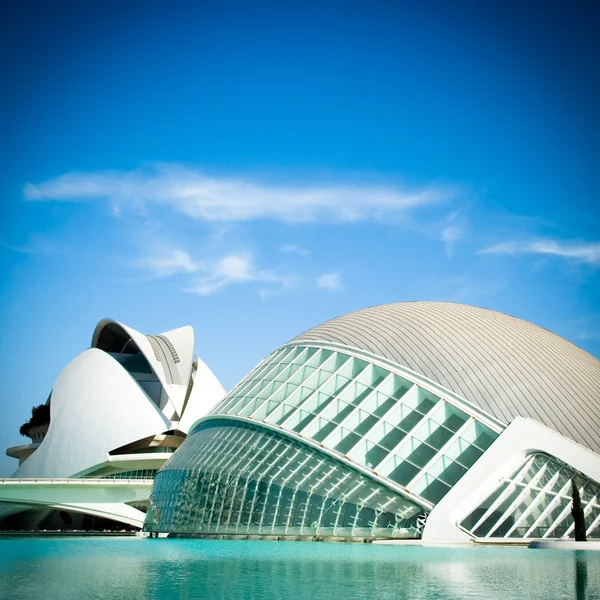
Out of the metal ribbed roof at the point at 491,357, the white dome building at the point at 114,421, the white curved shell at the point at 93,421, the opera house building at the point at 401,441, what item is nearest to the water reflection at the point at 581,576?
the opera house building at the point at 401,441

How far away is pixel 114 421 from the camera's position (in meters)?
57.3

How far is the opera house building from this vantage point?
20219mm

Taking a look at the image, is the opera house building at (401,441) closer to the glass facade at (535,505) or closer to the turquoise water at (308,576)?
the glass facade at (535,505)

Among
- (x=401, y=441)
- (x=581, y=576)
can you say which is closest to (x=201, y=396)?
(x=401, y=441)

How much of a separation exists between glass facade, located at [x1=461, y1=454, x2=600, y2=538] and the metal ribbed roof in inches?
70.7

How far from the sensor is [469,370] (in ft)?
81.0

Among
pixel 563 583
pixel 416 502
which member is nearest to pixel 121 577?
pixel 563 583

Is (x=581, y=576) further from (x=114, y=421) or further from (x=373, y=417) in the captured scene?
(x=114, y=421)

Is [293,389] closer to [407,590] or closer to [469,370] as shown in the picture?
[469,370]

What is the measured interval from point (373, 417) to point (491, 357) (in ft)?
19.1

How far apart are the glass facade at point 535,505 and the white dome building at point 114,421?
39911 millimetres

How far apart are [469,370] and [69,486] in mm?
38890

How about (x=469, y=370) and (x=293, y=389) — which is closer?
(x=469, y=370)

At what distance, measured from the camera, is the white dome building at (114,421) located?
181 ft
